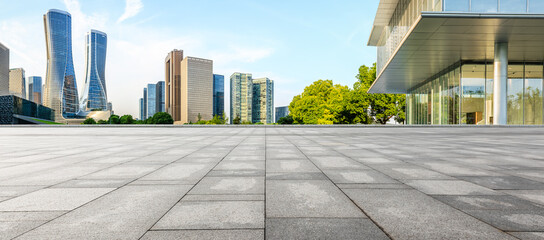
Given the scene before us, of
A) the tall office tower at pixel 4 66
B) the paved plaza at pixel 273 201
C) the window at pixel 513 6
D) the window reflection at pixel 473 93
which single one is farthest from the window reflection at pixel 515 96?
the tall office tower at pixel 4 66

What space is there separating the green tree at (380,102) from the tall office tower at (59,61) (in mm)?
183747

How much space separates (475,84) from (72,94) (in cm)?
20782

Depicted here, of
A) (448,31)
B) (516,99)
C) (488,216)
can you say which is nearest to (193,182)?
(488,216)

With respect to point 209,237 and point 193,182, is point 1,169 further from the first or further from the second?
point 209,237

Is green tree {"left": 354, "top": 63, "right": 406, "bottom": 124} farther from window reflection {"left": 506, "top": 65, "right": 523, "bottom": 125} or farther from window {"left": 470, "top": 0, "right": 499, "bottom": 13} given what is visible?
window {"left": 470, "top": 0, "right": 499, "bottom": 13}

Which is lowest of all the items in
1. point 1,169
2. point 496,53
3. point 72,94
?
point 1,169

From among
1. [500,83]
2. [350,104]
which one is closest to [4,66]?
[350,104]

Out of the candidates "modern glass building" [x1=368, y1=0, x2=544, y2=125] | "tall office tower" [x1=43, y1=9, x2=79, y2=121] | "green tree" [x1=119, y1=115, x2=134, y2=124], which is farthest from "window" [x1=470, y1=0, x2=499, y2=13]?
"tall office tower" [x1=43, y1=9, x2=79, y2=121]

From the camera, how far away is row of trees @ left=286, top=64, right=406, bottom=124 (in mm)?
45375

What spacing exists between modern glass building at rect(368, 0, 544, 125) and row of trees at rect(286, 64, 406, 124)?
5.59 metres

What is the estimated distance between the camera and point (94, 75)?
18050cm

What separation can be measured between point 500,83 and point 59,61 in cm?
20828

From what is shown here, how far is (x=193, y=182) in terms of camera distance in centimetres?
379

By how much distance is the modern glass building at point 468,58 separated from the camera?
17.2 m
